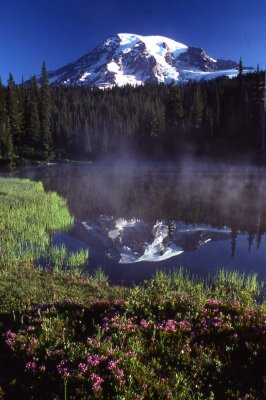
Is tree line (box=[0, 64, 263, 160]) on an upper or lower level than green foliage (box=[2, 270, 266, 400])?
upper

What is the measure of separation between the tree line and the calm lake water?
4905cm

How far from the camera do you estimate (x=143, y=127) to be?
120 m

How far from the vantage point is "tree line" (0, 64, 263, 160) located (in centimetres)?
9650

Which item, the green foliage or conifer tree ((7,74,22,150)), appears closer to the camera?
the green foliage

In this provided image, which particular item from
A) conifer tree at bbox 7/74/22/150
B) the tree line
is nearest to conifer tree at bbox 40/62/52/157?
the tree line

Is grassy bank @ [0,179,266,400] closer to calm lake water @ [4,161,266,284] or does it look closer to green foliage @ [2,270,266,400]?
green foliage @ [2,270,266,400]

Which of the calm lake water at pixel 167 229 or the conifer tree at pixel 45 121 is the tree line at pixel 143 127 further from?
the calm lake water at pixel 167 229

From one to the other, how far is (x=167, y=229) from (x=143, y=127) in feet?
316

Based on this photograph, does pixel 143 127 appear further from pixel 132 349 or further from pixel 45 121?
pixel 132 349

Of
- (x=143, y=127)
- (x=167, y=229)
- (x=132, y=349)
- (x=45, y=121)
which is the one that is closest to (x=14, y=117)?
(x=45, y=121)

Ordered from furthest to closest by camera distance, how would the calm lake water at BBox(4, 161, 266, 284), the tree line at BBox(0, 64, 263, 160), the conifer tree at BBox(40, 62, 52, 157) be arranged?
the conifer tree at BBox(40, 62, 52, 157) → the tree line at BBox(0, 64, 263, 160) → the calm lake water at BBox(4, 161, 266, 284)

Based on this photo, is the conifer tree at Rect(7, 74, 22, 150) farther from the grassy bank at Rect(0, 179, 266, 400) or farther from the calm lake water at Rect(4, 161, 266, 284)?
the grassy bank at Rect(0, 179, 266, 400)

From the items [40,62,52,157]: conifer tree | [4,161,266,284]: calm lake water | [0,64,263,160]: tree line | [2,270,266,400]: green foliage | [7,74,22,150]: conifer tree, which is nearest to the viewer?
[2,270,266,400]: green foliage

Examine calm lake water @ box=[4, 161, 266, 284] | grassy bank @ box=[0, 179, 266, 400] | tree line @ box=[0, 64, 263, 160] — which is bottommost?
calm lake water @ box=[4, 161, 266, 284]
